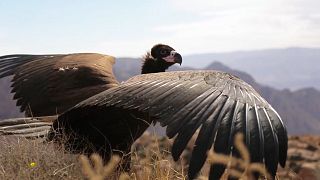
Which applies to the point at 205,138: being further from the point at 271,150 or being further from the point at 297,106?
the point at 297,106

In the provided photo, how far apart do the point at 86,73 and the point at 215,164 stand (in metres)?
3.04

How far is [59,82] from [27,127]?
3.54ft

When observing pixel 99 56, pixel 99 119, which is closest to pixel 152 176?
pixel 99 119

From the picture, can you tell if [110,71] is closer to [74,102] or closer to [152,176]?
[74,102]

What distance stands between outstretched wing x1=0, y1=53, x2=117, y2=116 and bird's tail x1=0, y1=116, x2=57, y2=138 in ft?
1.57

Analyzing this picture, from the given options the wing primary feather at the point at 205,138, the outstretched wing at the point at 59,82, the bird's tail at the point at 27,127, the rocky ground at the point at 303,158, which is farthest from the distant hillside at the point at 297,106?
the wing primary feather at the point at 205,138

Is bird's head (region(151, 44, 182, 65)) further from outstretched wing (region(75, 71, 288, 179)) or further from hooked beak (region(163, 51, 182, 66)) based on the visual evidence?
outstretched wing (region(75, 71, 288, 179))

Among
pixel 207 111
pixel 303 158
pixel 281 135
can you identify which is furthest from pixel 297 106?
pixel 281 135

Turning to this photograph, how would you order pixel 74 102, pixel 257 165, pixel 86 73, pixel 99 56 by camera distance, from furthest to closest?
pixel 99 56 → pixel 86 73 → pixel 74 102 → pixel 257 165

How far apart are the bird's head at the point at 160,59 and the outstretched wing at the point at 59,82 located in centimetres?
43

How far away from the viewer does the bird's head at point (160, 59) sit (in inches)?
237

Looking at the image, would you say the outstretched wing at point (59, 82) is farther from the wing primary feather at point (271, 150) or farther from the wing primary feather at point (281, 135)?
the wing primary feather at point (271, 150)

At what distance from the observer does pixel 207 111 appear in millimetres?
3244

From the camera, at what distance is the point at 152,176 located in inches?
173
